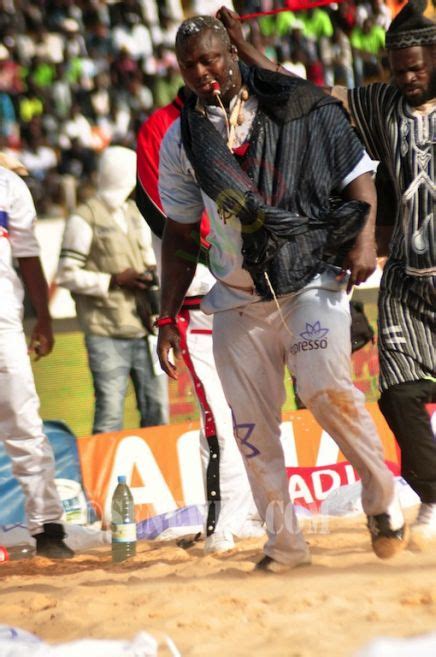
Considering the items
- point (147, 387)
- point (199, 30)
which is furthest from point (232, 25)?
point (147, 387)

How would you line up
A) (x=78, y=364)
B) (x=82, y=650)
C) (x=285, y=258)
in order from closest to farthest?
(x=82, y=650)
(x=285, y=258)
(x=78, y=364)

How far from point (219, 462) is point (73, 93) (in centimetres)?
1115

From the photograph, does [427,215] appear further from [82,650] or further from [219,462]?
[82,650]

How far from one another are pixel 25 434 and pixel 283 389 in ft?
7.22

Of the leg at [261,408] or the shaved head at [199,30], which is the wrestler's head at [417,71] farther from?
the leg at [261,408]

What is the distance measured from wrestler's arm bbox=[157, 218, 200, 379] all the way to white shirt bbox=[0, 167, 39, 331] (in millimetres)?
1666

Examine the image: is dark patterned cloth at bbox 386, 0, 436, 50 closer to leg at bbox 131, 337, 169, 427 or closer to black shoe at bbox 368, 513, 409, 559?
black shoe at bbox 368, 513, 409, 559

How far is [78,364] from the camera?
10711 millimetres

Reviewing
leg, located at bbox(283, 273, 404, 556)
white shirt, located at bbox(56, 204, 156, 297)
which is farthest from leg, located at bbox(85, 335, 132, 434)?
leg, located at bbox(283, 273, 404, 556)

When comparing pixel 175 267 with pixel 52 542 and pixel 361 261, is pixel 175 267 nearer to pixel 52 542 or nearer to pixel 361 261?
pixel 361 261

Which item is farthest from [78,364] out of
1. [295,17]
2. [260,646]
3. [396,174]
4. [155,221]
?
[295,17]

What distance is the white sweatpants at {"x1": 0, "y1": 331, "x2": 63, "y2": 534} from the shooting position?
7.16m

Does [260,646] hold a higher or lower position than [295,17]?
lower

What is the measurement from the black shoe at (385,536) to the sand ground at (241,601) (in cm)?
7
